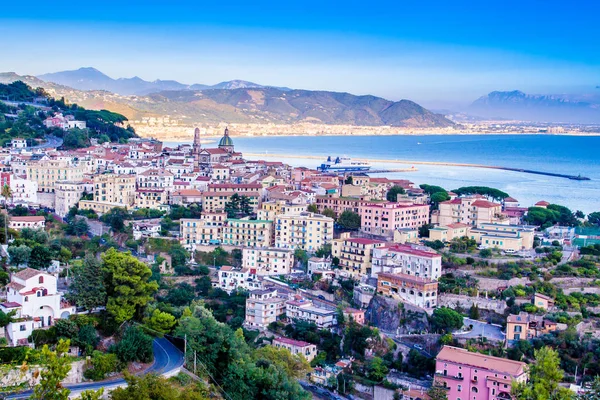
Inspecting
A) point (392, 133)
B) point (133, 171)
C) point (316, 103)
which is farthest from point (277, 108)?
point (133, 171)

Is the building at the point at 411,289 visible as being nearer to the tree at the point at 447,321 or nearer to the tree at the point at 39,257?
the tree at the point at 447,321

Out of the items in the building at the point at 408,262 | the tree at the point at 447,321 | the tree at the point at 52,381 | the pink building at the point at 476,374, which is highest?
A: the tree at the point at 52,381

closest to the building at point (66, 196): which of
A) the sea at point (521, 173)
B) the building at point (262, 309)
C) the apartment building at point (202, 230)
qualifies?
the apartment building at point (202, 230)

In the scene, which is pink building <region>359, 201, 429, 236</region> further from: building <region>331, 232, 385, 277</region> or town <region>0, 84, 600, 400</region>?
building <region>331, 232, 385, 277</region>

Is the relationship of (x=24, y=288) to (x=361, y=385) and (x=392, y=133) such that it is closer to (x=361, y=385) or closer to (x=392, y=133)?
(x=361, y=385)

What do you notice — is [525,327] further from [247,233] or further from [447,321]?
[247,233]

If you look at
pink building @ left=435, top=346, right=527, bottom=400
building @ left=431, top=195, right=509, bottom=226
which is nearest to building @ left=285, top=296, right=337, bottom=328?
pink building @ left=435, top=346, right=527, bottom=400

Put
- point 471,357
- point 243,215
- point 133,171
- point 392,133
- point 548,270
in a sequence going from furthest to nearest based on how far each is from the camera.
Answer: point 392,133 < point 133,171 < point 243,215 < point 548,270 < point 471,357
